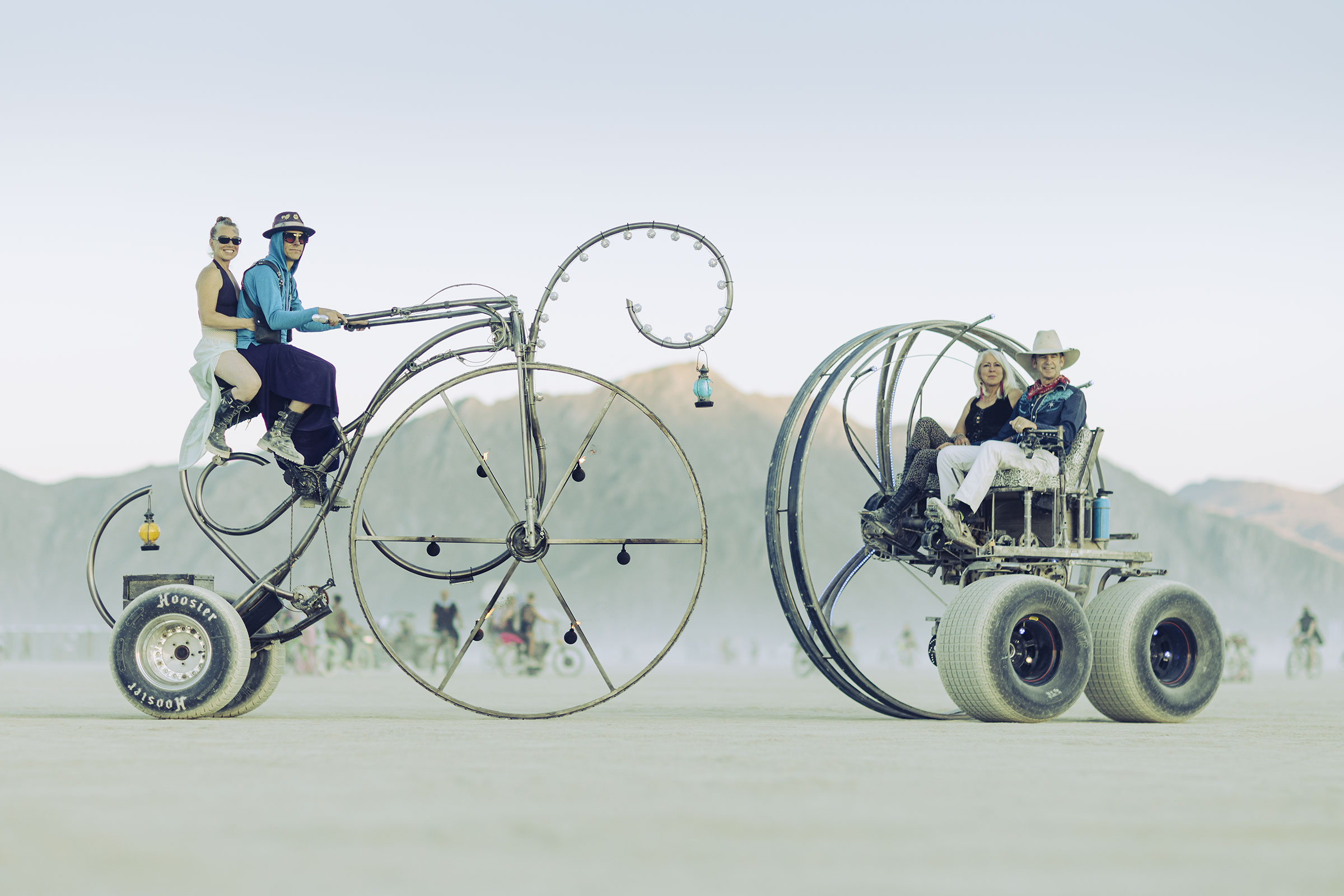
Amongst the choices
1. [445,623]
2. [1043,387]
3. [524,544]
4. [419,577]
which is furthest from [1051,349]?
[419,577]

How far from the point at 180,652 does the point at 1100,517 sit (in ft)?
27.3

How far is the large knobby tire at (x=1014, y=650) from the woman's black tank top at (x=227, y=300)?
667 centimetres

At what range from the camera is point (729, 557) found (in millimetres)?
137500

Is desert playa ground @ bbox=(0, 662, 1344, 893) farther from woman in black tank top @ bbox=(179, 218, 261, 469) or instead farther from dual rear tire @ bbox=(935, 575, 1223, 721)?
woman in black tank top @ bbox=(179, 218, 261, 469)

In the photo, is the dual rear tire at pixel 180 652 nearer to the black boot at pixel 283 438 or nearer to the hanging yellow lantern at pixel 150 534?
the hanging yellow lantern at pixel 150 534

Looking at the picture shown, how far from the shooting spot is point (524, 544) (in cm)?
1346

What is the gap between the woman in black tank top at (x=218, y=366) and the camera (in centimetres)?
1333

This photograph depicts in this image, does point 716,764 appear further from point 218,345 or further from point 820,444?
point 820,444

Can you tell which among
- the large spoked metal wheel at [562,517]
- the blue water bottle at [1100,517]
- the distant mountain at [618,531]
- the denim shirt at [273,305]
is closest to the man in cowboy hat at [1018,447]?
the blue water bottle at [1100,517]

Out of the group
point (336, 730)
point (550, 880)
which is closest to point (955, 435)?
point (336, 730)

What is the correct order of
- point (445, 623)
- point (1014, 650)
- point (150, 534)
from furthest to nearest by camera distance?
point (445, 623), point (1014, 650), point (150, 534)

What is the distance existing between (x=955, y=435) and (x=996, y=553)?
157cm

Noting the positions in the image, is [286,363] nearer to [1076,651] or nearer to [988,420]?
[988,420]

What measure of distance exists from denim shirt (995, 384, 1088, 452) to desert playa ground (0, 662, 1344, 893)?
3.09 meters
